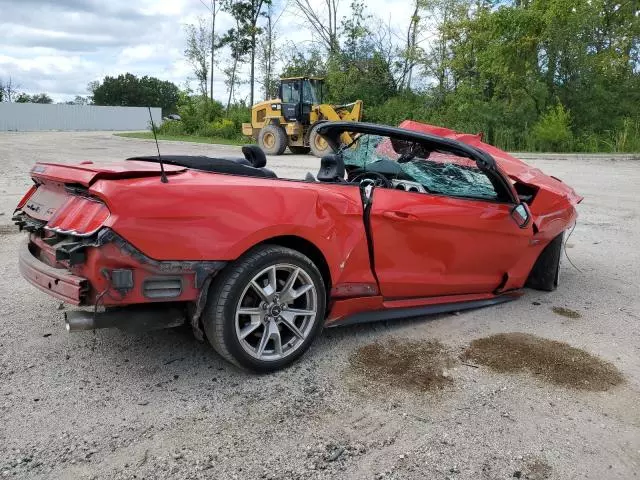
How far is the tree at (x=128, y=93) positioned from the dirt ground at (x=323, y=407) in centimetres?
8718

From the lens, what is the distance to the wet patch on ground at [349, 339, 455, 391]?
10.3 feet

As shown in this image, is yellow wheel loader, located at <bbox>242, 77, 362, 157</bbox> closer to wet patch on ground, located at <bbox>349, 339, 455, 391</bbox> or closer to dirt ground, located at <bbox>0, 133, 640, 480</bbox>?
dirt ground, located at <bbox>0, 133, 640, 480</bbox>

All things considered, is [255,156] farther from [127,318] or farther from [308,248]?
[127,318]

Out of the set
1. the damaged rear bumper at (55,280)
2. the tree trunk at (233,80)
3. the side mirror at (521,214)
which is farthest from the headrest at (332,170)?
the tree trunk at (233,80)

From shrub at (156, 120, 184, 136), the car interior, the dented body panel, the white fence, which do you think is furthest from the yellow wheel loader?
the white fence

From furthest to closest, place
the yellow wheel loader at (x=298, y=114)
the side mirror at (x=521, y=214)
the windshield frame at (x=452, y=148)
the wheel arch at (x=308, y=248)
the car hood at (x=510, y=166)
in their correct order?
the yellow wheel loader at (x=298, y=114) < the car hood at (x=510, y=166) < the side mirror at (x=521, y=214) < the windshield frame at (x=452, y=148) < the wheel arch at (x=308, y=248)

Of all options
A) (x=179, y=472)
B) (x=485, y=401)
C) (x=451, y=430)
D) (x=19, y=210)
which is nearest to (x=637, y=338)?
(x=485, y=401)

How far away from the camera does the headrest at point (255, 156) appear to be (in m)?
3.91

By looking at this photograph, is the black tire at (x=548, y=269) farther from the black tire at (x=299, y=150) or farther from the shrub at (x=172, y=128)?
the shrub at (x=172, y=128)

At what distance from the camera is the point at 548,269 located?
4.81 metres

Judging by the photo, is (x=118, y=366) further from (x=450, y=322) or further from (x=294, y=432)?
(x=450, y=322)

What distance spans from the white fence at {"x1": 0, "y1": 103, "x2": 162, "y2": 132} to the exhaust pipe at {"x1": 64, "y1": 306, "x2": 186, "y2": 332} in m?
47.5

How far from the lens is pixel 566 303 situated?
4625mm

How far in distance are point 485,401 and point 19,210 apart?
302cm
